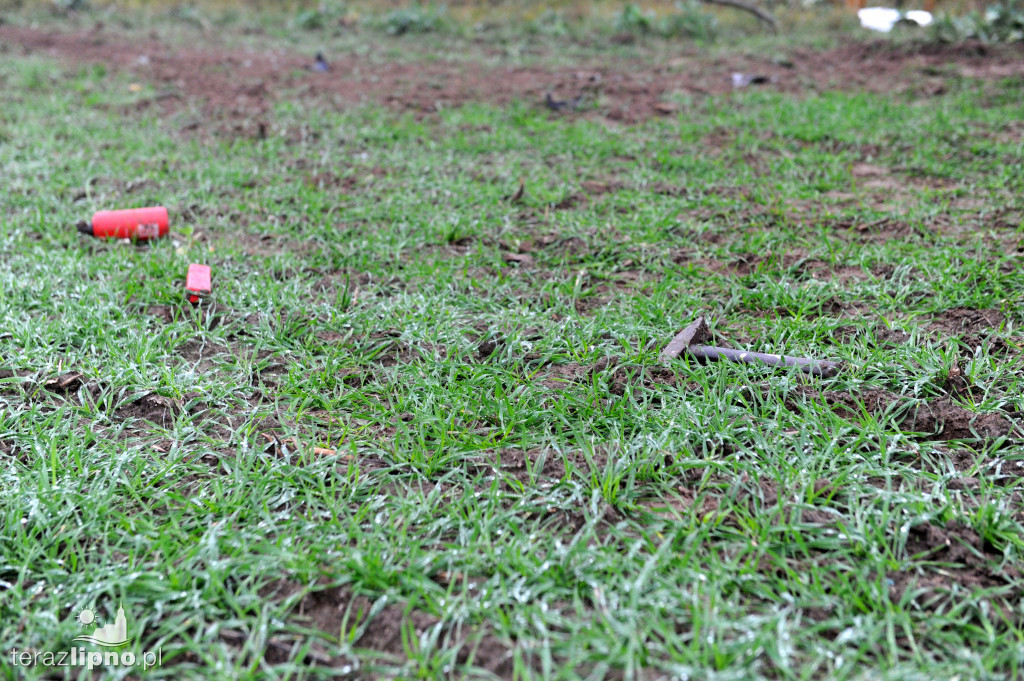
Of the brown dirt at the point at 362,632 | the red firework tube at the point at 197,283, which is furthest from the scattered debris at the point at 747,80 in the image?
the brown dirt at the point at 362,632

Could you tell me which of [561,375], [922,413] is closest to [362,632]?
[561,375]

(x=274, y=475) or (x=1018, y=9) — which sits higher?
(x=1018, y=9)

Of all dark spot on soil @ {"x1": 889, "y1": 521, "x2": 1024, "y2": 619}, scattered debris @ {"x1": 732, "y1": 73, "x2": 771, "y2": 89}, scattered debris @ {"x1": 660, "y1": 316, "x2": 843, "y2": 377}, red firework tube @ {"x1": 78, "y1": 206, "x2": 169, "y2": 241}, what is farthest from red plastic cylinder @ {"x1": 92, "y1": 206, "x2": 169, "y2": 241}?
scattered debris @ {"x1": 732, "y1": 73, "x2": 771, "y2": 89}

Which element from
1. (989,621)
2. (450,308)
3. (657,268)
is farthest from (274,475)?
(657,268)

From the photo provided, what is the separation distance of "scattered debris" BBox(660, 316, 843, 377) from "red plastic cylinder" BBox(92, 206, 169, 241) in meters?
2.42

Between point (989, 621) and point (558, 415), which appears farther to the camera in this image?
point (558, 415)

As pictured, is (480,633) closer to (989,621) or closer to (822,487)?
(822,487)

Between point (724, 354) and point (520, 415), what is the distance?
28.1 inches

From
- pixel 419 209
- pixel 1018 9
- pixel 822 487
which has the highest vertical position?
pixel 1018 9

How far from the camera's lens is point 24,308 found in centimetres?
254

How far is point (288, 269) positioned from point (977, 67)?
6576 mm

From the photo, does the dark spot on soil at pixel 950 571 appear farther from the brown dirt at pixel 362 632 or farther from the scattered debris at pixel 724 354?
the brown dirt at pixel 362 632

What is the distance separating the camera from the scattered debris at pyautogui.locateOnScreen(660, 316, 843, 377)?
2.15 metres

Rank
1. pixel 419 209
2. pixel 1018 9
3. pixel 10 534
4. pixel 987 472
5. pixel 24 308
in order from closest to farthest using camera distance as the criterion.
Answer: pixel 10 534
pixel 987 472
pixel 24 308
pixel 419 209
pixel 1018 9
